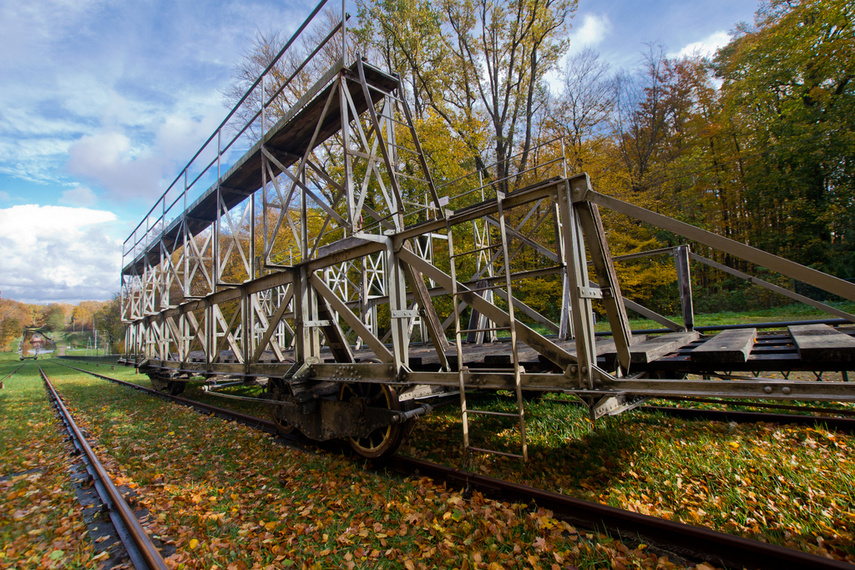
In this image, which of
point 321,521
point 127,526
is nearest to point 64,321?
point 127,526

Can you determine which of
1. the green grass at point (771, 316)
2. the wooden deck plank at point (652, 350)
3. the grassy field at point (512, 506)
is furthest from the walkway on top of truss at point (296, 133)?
the green grass at point (771, 316)

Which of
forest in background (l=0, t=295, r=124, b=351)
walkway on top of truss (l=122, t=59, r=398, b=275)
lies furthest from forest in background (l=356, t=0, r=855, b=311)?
forest in background (l=0, t=295, r=124, b=351)

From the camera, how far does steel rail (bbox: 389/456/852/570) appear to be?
269 centimetres

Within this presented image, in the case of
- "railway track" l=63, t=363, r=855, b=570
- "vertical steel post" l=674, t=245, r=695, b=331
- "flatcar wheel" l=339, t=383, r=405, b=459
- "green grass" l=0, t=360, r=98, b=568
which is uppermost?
"vertical steel post" l=674, t=245, r=695, b=331

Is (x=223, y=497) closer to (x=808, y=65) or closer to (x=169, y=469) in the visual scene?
(x=169, y=469)

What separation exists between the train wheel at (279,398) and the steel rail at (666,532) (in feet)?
11.0

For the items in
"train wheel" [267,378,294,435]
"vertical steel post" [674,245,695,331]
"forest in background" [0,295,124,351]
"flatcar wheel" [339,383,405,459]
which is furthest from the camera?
"forest in background" [0,295,124,351]

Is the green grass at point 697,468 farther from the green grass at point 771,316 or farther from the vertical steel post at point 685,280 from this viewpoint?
the green grass at point 771,316

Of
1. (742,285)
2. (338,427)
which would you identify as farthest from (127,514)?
(742,285)

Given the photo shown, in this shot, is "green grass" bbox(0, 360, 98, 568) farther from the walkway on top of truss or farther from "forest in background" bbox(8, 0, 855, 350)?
"forest in background" bbox(8, 0, 855, 350)

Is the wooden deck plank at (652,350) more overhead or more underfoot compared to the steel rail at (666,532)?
more overhead

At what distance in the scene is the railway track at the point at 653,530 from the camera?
107 inches

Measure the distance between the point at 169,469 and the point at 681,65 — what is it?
115ft

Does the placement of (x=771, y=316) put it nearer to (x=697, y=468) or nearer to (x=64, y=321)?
(x=697, y=468)
